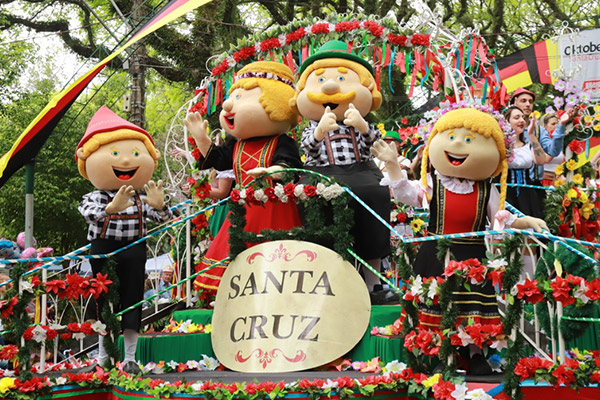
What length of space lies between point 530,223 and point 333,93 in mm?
1804

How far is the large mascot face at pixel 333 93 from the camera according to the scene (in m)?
5.66

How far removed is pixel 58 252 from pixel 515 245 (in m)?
16.5

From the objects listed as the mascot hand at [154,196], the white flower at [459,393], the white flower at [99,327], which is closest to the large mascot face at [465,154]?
the white flower at [459,393]

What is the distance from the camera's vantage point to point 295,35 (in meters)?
6.62

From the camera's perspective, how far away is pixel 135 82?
1357cm

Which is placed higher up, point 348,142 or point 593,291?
point 348,142

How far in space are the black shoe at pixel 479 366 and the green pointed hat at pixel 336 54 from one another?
8.28ft

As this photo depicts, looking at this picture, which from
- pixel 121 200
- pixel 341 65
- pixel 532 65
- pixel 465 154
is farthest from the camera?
pixel 532 65

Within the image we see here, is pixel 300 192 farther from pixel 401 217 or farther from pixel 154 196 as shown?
pixel 401 217

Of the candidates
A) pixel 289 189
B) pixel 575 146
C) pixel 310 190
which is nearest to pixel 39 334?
pixel 289 189

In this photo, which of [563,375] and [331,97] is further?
[331,97]

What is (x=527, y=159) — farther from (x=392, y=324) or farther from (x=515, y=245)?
(x=515, y=245)

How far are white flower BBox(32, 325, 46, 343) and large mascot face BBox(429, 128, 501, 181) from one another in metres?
2.79

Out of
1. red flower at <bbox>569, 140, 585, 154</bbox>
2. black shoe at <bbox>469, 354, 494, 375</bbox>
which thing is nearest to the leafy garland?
black shoe at <bbox>469, 354, 494, 375</bbox>
